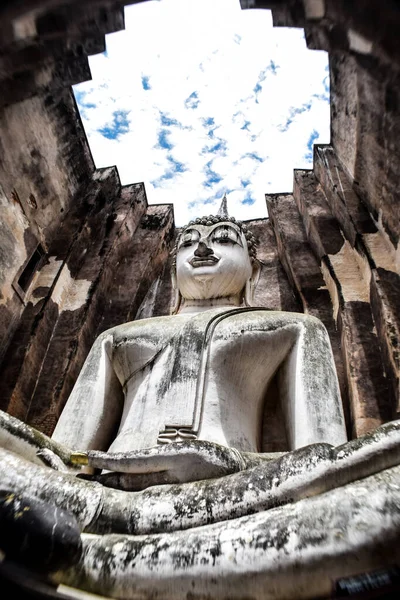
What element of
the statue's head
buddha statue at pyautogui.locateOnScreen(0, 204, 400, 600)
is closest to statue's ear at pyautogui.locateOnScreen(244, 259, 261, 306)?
the statue's head

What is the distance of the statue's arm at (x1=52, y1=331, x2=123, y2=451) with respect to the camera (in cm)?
301

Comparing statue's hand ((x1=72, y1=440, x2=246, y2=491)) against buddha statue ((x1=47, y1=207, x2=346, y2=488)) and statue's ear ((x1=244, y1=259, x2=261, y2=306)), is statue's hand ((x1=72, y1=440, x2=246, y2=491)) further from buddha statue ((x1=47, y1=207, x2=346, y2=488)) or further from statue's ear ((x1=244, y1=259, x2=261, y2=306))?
statue's ear ((x1=244, y1=259, x2=261, y2=306))

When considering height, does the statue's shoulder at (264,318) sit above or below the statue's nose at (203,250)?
below

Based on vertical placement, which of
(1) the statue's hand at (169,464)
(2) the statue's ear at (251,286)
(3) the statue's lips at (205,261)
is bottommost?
(2) the statue's ear at (251,286)

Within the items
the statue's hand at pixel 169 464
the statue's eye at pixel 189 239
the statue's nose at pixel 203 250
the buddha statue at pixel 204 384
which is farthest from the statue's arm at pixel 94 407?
the statue's eye at pixel 189 239

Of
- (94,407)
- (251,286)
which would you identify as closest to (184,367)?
(94,407)

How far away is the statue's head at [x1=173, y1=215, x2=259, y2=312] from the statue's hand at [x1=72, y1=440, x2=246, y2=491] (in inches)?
79.6

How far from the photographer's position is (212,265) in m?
4.09

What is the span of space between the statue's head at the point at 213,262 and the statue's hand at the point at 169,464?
2.02m

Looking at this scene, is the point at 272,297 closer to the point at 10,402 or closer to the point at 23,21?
the point at 10,402

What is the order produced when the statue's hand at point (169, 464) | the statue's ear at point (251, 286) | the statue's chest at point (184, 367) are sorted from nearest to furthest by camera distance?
the statue's hand at point (169, 464), the statue's chest at point (184, 367), the statue's ear at point (251, 286)

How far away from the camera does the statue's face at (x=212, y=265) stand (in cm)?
407

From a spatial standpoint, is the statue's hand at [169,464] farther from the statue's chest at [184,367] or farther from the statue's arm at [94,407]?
the statue's arm at [94,407]

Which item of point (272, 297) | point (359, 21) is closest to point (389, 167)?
point (359, 21)
